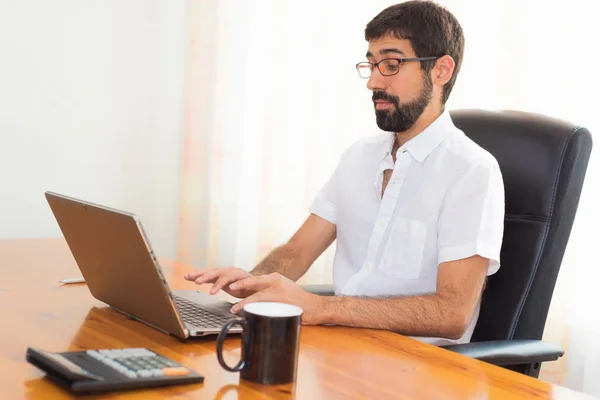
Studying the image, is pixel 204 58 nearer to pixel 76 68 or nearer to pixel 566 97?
pixel 76 68

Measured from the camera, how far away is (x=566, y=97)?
201 centimetres

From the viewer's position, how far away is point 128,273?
1133 millimetres

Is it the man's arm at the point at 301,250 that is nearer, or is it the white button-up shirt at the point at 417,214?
the white button-up shirt at the point at 417,214

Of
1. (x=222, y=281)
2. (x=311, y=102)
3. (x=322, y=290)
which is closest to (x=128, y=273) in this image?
(x=222, y=281)

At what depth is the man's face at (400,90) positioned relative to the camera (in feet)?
5.78

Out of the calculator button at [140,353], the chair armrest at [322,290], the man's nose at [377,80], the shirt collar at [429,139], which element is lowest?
the chair armrest at [322,290]

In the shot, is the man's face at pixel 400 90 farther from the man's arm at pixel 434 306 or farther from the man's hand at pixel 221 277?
the man's hand at pixel 221 277

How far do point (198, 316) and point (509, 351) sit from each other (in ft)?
1.88

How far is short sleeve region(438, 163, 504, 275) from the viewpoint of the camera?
4.98 feet

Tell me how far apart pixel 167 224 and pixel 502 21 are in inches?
75.8

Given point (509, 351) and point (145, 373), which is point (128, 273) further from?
point (509, 351)

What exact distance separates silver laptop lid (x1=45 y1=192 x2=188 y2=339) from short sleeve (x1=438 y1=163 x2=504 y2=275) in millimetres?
661

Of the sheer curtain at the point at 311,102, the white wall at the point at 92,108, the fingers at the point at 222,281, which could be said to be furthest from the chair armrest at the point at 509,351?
the white wall at the point at 92,108

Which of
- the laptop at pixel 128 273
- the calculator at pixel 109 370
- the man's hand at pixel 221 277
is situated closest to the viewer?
the calculator at pixel 109 370
